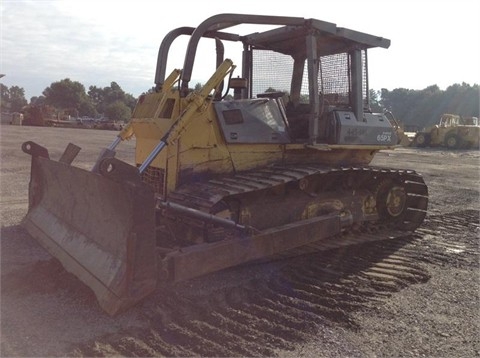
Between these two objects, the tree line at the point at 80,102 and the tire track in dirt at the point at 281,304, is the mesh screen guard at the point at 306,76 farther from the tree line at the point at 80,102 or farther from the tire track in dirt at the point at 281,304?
the tree line at the point at 80,102

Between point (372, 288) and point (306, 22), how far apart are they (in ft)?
10.5

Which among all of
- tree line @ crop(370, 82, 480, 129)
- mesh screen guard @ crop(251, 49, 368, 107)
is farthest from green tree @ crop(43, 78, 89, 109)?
mesh screen guard @ crop(251, 49, 368, 107)

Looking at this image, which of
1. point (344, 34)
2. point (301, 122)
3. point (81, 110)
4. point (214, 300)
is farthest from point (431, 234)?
point (81, 110)

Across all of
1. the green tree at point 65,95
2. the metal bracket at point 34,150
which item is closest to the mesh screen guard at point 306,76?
the metal bracket at point 34,150

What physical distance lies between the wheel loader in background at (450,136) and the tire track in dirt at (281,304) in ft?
96.3

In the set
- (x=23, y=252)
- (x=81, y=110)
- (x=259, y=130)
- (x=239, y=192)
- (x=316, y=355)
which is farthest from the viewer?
(x=81, y=110)

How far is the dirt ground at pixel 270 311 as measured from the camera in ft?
10.7

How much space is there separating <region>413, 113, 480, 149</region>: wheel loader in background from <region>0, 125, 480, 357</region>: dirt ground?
97.6 feet

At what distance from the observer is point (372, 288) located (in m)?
4.60

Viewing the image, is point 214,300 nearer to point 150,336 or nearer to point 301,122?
point 150,336

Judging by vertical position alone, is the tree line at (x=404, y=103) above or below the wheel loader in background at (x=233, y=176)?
above

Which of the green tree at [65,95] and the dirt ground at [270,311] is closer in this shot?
the dirt ground at [270,311]

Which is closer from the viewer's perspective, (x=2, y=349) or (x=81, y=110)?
(x=2, y=349)

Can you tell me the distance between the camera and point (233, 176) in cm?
532
